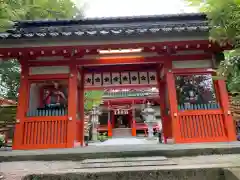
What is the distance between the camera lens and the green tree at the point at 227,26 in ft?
7.98

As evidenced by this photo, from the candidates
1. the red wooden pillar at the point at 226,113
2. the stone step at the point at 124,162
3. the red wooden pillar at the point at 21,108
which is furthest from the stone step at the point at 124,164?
the red wooden pillar at the point at 226,113

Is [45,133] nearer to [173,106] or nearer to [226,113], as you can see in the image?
Answer: [173,106]

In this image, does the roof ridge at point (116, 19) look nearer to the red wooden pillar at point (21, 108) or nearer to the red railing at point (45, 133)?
the red wooden pillar at point (21, 108)

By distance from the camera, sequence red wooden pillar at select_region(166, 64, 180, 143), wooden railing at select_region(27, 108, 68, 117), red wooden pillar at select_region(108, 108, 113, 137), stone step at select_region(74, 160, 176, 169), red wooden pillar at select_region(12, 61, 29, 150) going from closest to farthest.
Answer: stone step at select_region(74, 160, 176, 169) < red wooden pillar at select_region(12, 61, 29, 150) < red wooden pillar at select_region(166, 64, 180, 143) < wooden railing at select_region(27, 108, 68, 117) < red wooden pillar at select_region(108, 108, 113, 137)

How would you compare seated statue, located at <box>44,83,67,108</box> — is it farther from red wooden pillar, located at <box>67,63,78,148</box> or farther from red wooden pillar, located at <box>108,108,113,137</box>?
red wooden pillar, located at <box>108,108,113,137</box>

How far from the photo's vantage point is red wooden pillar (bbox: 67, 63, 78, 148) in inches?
Result: 226

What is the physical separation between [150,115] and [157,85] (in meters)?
8.33

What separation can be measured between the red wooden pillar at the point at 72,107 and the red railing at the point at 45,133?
5.5 inches

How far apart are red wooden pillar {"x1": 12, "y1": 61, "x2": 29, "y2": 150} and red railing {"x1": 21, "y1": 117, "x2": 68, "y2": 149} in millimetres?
109

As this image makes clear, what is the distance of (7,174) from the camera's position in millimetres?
3244

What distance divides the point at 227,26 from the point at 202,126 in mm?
3997

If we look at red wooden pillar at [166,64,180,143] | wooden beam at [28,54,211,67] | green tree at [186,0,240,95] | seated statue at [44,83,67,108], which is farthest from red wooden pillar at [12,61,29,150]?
green tree at [186,0,240,95]

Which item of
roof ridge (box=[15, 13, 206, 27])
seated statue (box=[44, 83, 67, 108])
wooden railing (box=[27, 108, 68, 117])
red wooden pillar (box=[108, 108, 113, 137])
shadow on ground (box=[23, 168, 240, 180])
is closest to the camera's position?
shadow on ground (box=[23, 168, 240, 180])

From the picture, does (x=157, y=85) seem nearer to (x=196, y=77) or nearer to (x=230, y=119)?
(x=196, y=77)
